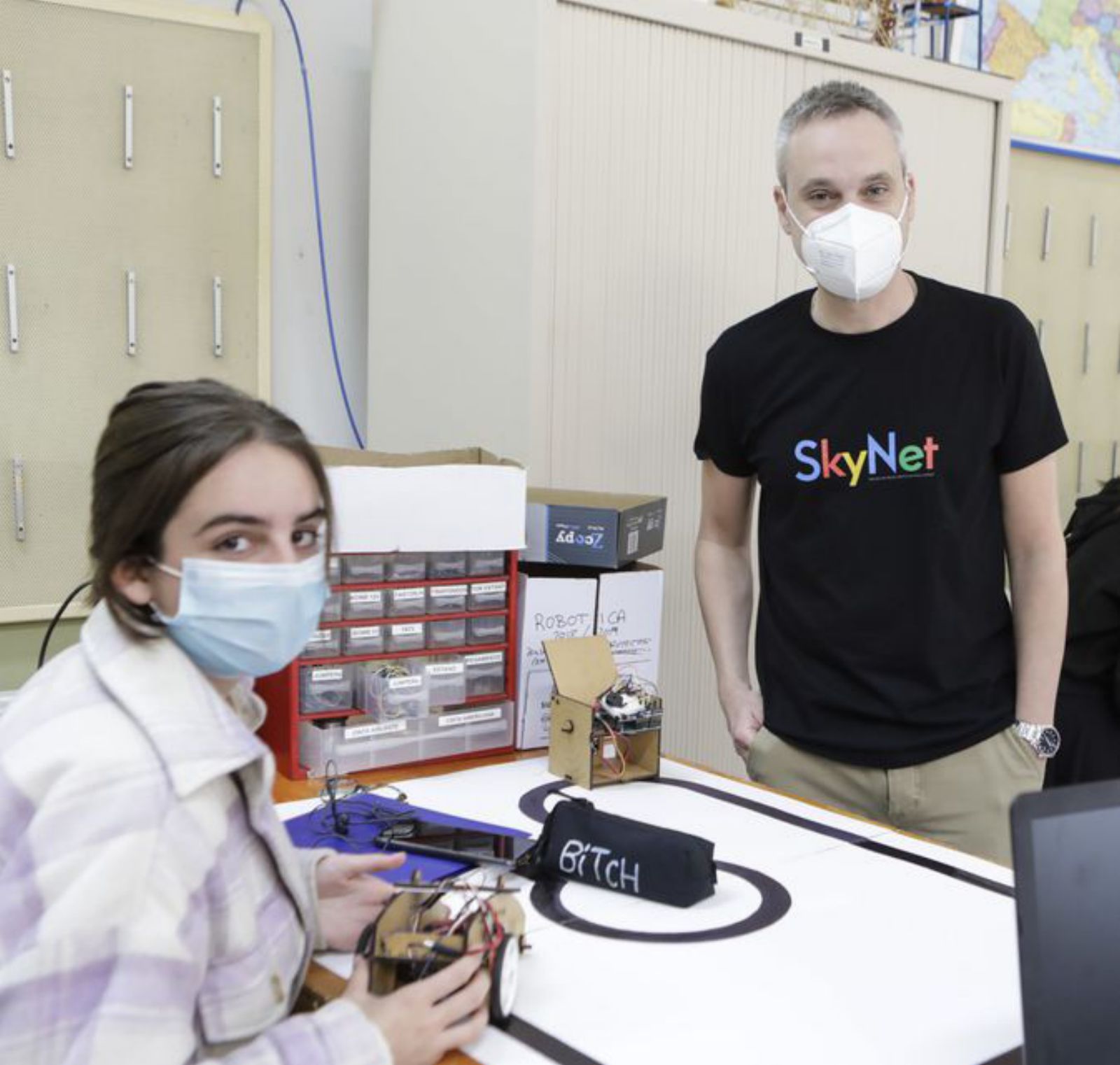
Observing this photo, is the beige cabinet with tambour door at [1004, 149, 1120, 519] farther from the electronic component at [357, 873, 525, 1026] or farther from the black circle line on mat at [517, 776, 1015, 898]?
the electronic component at [357, 873, 525, 1026]

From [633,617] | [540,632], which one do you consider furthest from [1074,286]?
[540,632]

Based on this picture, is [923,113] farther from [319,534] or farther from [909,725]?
[319,534]

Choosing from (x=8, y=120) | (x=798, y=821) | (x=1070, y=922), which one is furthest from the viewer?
(x=8, y=120)

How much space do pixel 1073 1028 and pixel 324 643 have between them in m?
1.11

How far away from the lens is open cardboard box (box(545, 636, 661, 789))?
63.9 inches

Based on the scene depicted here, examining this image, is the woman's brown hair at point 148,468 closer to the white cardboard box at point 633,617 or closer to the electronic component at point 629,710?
the electronic component at point 629,710

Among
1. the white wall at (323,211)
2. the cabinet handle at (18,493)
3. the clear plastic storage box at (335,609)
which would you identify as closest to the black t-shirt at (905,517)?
the clear plastic storage box at (335,609)

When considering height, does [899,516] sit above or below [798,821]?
above

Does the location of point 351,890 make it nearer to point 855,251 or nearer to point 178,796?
point 178,796

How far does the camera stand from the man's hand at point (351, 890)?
1148 mm

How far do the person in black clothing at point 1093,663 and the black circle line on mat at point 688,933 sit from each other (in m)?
1.12

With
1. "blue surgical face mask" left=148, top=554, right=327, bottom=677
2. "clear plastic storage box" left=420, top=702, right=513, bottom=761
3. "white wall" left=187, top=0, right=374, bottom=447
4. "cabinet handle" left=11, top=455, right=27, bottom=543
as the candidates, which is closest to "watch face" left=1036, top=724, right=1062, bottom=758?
"clear plastic storage box" left=420, top=702, right=513, bottom=761

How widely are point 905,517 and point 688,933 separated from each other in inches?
26.2

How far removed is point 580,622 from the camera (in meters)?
1.83
